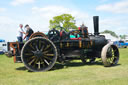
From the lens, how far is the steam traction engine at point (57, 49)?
682 centimetres

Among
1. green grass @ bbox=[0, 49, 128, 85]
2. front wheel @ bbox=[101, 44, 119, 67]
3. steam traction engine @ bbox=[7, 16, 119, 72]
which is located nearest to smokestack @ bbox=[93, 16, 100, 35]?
steam traction engine @ bbox=[7, 16, 119, 72]

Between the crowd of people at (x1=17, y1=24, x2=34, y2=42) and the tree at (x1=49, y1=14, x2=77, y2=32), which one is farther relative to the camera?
the tree at (x1=49, y1=14, x2=77, y2=32)

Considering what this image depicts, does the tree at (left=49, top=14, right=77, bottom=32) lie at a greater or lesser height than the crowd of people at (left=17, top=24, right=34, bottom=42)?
greater

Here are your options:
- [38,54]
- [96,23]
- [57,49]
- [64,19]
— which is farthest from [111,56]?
[64,19]

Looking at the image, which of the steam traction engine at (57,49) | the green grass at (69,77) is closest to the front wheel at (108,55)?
the steam traction engine at (57,49)

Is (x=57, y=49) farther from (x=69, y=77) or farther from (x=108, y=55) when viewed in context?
(x=108, y=55)

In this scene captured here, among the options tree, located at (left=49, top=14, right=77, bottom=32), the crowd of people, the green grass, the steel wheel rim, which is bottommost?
the green grass

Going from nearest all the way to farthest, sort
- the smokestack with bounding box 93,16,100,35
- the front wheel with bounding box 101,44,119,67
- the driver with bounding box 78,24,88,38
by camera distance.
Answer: the front wheel with bounding box 101,44,119,67
the driver with bounding box 78,24,88,38
the smokestack with bounding box 93,16,100,35

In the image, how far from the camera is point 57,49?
7473 millimetres

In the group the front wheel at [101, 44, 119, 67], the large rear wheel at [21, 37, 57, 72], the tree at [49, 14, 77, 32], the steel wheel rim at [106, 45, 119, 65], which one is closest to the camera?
the large rear wheel at [21, 37, 57, 72]

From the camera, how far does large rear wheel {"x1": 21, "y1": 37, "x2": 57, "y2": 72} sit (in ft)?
22.1

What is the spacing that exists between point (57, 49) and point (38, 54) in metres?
1.05

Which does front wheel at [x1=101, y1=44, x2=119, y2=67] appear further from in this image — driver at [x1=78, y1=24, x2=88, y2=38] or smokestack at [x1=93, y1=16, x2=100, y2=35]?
driver at [x1=78, y1=24, x2=88, y2=38]

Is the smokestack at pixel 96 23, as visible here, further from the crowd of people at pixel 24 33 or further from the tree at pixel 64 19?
the tree at pixel 64 19
